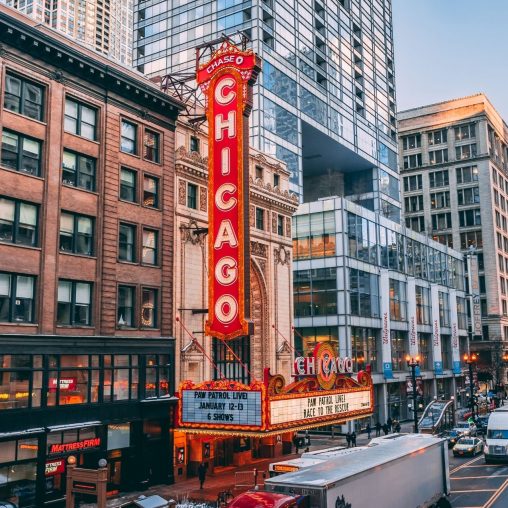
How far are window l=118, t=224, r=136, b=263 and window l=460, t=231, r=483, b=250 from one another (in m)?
96.0

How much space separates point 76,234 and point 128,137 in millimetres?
7591

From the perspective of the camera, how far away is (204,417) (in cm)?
3228

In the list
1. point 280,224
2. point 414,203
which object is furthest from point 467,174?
point 280,224

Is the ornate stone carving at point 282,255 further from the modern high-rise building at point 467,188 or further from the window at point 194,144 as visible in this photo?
the modern high-rise building at point 467,188

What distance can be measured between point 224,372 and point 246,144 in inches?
671

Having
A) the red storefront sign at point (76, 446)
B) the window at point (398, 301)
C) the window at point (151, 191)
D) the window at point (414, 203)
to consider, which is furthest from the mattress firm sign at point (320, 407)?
the window at point (414, 203)

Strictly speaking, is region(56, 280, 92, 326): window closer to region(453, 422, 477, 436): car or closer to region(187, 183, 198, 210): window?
region(187, 183, 198, 210): window

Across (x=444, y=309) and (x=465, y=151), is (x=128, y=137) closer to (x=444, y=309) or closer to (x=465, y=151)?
(x=444, y=309)

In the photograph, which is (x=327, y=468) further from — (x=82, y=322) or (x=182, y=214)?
(x=182, y=214)

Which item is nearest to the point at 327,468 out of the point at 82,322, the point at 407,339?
the point at 82,322

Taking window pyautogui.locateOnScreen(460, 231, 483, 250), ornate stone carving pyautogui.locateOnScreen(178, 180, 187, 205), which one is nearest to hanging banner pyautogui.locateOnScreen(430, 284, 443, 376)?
window pyautogui.locateOnScreen(460, 231, 483, 250)

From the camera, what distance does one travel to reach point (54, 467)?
31078 millimetres

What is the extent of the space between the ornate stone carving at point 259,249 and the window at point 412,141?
95.8m

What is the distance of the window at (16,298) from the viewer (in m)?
29.9
